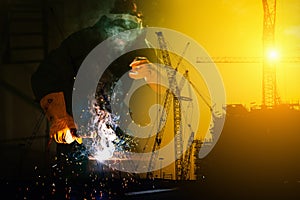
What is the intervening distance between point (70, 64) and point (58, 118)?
4886mm

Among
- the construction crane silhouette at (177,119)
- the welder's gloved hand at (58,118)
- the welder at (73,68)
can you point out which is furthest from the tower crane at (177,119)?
the welder's gloved hand at (58,118)

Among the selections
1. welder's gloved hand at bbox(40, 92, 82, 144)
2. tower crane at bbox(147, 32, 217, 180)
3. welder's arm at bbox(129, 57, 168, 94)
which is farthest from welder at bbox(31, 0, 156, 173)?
tower crane at bbox(147, 32, 217, 180)

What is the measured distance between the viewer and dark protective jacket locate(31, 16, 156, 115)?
28.0 meters

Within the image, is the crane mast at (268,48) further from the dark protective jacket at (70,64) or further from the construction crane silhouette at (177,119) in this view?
the dark protective jacket at (70,64)

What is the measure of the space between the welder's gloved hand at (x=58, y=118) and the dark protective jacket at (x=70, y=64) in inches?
35.6

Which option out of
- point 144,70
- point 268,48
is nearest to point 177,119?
point 268,48

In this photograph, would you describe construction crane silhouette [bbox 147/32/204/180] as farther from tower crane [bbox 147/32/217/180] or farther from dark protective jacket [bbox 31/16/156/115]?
dark protective jacket [bbox 31/16/156/115]

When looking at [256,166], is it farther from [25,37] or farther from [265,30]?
[25,37]

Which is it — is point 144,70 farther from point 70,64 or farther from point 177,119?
point 177,119

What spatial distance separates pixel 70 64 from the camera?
29.0 metres

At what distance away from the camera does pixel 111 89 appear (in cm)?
3084

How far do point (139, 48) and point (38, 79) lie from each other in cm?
768

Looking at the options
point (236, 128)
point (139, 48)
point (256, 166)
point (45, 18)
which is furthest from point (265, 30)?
point (45, 18)

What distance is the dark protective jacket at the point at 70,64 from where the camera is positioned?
91.7ft
